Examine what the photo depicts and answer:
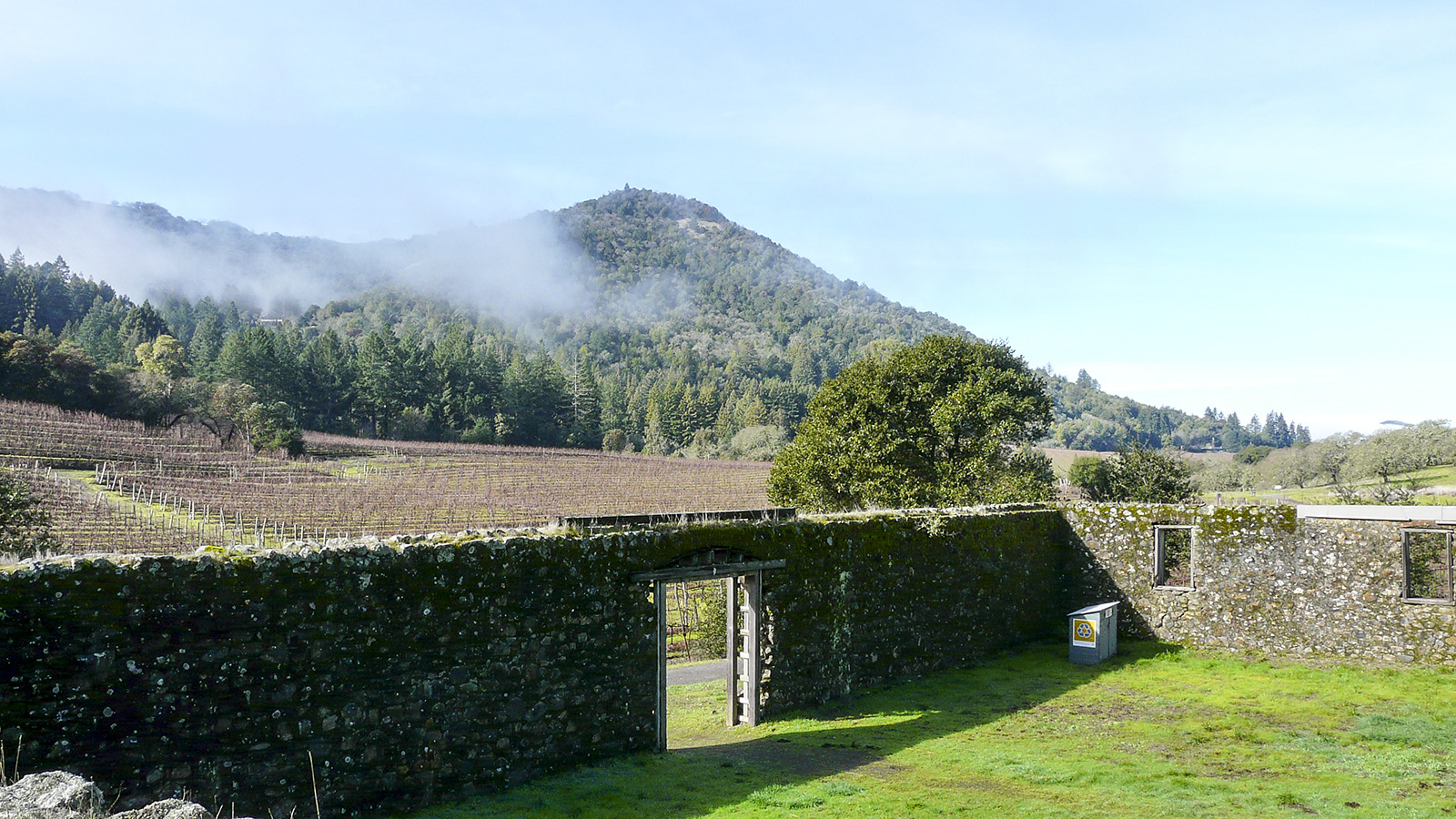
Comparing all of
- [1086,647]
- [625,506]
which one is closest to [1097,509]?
[1086,647]

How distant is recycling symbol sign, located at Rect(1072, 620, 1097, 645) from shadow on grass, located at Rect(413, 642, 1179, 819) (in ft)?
1.75

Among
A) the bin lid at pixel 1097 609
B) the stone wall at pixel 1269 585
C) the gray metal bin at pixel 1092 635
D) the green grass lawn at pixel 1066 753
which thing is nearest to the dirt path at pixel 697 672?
the green grass lawn at pixel 1066 753

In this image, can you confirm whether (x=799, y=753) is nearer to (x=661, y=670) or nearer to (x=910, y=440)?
(x=661, y=670)

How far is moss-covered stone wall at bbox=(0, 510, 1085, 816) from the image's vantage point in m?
7.26

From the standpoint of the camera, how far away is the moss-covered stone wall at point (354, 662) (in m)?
7.26

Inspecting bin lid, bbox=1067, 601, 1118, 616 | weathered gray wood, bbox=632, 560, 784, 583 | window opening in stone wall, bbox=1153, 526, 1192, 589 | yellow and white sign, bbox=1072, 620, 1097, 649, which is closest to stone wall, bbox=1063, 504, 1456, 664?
window opening in stone wall, bbox=1153, 526, 1192, 589

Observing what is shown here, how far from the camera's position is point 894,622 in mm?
16156

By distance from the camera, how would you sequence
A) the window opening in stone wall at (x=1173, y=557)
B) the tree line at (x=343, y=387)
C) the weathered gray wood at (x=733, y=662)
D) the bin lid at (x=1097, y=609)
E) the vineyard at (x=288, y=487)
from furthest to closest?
the tree line at (x=343, y=387), the vineyard at (x=288, y=487), the window opening in stone wall at (x=1173, y=557), the bin lid at (x=1097, y=609), the weathered gray wood at (x=733, y=662)

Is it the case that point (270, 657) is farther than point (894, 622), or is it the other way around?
point (894, 622)

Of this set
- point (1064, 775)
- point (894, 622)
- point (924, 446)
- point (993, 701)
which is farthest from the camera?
point (924, 446)

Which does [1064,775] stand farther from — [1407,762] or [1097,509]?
[1097,509]

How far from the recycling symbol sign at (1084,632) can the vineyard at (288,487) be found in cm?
917

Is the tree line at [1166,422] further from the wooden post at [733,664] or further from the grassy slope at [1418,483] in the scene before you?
the wooden post at [733,664]

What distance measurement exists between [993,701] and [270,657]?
37.8 feet
